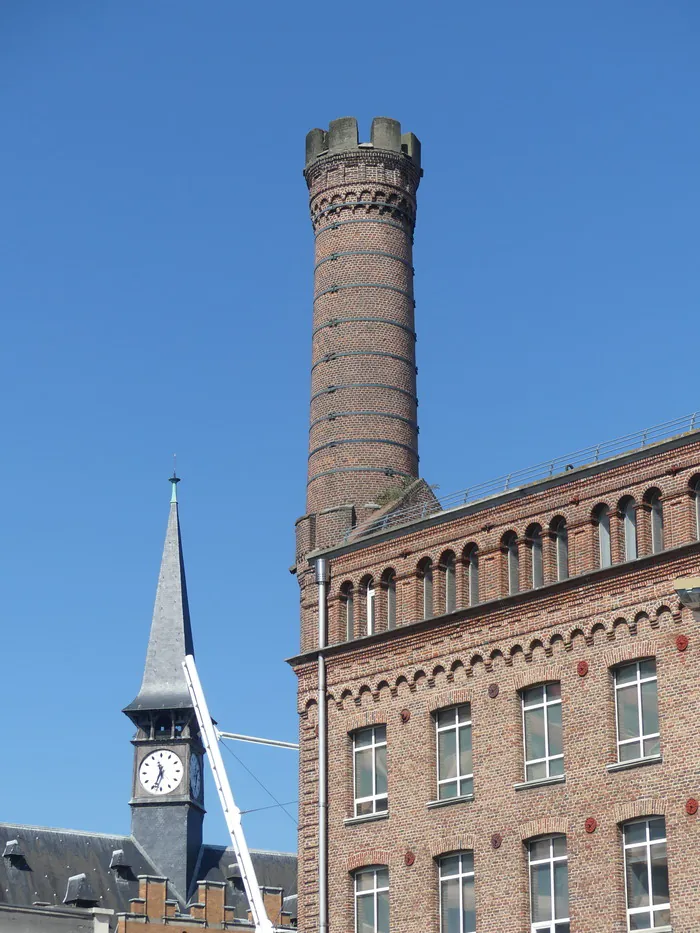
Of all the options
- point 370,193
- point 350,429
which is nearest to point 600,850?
point 350,429

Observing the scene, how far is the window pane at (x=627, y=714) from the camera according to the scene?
3647cm

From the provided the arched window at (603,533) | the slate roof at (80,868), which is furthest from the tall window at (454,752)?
the slate roof at (80,868)

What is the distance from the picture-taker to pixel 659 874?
115 feet

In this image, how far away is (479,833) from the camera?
38.3m

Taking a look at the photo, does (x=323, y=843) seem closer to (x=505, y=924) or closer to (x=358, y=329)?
(x=505, y=924)

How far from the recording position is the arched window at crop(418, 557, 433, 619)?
4138 cm

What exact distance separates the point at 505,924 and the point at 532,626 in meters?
6.19

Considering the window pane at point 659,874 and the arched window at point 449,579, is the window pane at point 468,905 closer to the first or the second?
the window pane at point 659,874

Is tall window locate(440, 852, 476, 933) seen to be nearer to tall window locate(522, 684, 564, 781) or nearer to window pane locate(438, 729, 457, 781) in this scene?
window pane locate(438, 729, 457, 781)

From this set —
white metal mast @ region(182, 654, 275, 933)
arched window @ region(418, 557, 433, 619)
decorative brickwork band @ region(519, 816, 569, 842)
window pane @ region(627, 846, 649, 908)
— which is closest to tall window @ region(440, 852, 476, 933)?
decorative brickwork band @ region(519, 816, 569, 842)

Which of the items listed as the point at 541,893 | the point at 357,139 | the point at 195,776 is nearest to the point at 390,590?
the point at 541,893

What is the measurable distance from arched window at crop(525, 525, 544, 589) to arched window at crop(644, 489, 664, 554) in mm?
2870

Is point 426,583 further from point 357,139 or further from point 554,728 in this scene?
point 357,139

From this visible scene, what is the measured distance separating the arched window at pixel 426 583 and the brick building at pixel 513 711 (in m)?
0.05
